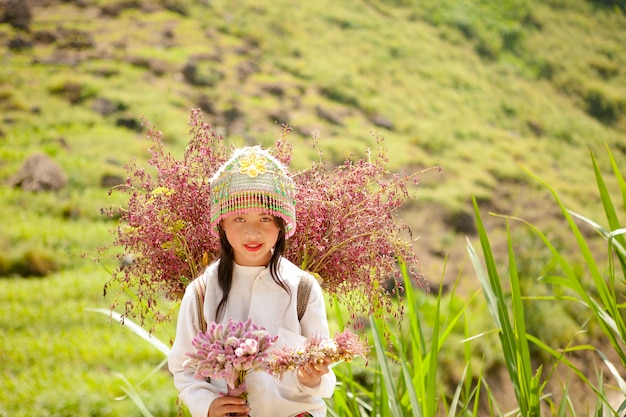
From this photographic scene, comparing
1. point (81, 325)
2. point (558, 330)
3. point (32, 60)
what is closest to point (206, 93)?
point (32, 60)

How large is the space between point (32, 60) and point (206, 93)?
177 centimetres

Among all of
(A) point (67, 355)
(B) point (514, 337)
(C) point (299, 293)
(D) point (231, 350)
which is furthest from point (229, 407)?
(A) point (67, 355)

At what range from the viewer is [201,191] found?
4.52 feet

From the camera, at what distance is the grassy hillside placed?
15.0 feet

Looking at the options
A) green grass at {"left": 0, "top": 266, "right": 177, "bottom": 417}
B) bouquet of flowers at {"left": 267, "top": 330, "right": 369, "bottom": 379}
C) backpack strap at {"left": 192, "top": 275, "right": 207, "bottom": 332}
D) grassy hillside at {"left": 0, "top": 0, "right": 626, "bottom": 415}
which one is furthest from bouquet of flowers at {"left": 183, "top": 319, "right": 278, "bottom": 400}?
grassy hillside at {"left": 0, "top": 0, "right": 626, "bottom": 415}

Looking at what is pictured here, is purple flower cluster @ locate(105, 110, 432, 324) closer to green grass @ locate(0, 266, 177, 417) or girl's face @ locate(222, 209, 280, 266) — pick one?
girl's face @ locate(222, 209, 280, 266)

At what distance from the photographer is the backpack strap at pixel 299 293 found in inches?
49.2

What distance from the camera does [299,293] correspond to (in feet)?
4.15

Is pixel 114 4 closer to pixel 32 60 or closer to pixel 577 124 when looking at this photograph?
pixel 32 60

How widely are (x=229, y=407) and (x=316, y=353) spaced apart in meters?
0.20

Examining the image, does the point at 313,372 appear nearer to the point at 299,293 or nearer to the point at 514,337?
the point at 299,293

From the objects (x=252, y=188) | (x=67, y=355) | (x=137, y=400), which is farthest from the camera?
(x=67, y=355)

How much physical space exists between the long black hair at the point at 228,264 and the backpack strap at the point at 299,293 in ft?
0.08

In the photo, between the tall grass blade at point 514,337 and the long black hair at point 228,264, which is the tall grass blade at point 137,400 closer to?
the long black hair at point 228,264
